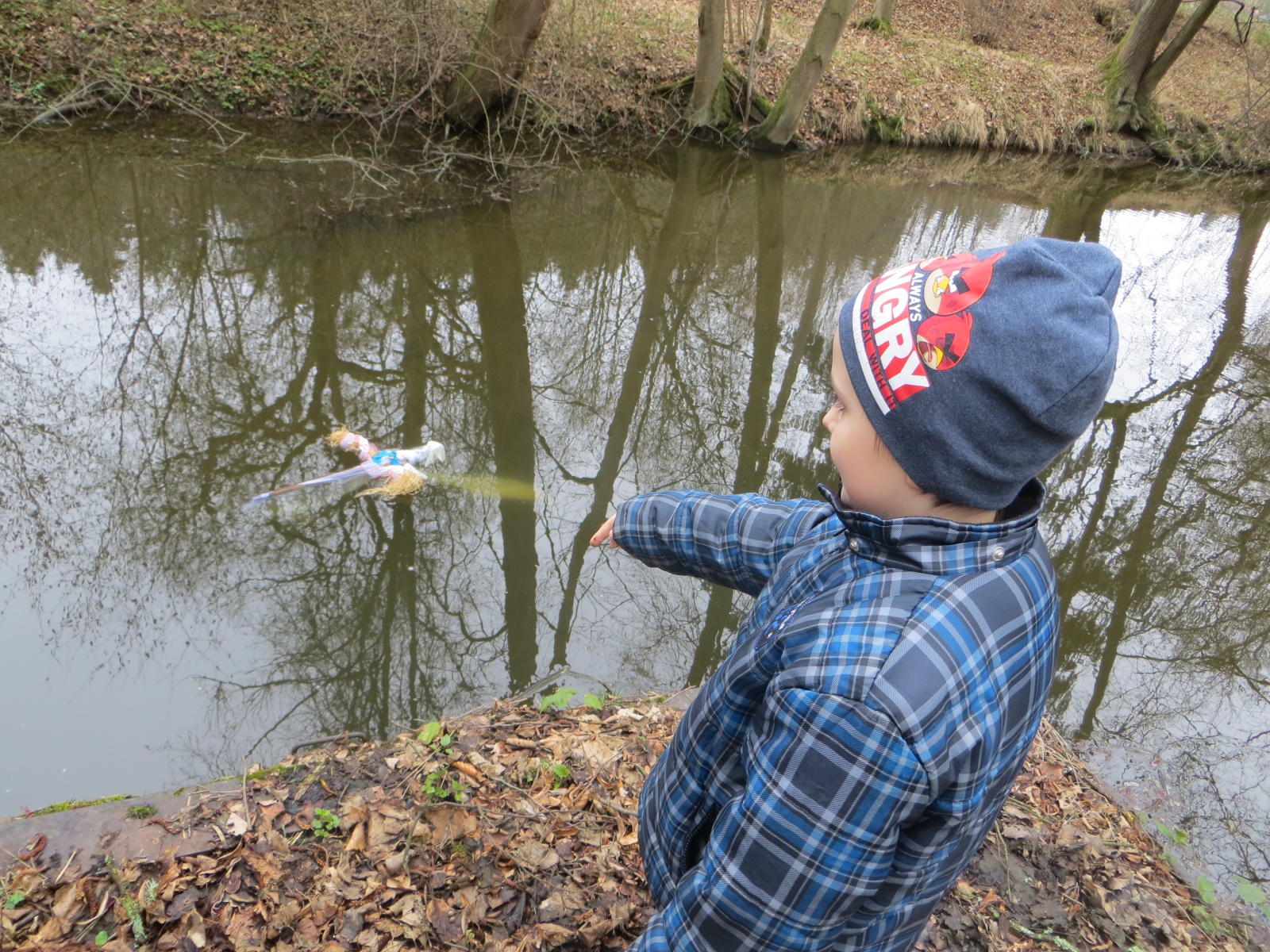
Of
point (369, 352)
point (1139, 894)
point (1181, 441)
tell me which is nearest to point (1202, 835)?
point (1139, 894)

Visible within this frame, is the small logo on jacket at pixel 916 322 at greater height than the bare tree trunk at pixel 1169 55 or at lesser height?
lesser

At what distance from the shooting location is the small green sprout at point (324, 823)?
2.40 m

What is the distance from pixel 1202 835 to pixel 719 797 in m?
3.23

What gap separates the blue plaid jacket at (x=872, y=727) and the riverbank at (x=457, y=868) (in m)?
1.20

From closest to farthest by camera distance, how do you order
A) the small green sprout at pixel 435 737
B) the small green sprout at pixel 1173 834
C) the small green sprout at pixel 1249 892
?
1. the small green sprout at pixel 435 737
2. the small green sprout at pixel 1249 892
3. the small green sprout at pixel 1173 834

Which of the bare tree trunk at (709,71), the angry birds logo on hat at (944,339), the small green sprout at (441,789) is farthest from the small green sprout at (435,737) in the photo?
the bare tree trunk at (709,71)

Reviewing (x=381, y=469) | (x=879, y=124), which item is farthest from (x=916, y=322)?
(x=879, y=124)

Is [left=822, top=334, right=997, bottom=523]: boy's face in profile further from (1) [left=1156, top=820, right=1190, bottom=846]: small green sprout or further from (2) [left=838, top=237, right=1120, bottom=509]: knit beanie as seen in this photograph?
(1) [left=1156, top=820, right=1190, bottom=846]: small green sprout

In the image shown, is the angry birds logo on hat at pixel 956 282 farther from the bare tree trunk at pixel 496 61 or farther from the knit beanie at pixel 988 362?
the bare tree trunk at pixel 496 61

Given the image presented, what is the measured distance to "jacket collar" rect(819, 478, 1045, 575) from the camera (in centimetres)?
110

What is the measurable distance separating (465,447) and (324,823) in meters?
2.88

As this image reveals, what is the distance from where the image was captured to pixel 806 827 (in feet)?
3.40

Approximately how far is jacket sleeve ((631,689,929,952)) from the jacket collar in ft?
0.76

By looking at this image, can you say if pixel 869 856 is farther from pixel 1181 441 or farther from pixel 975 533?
pixel 1181 441
